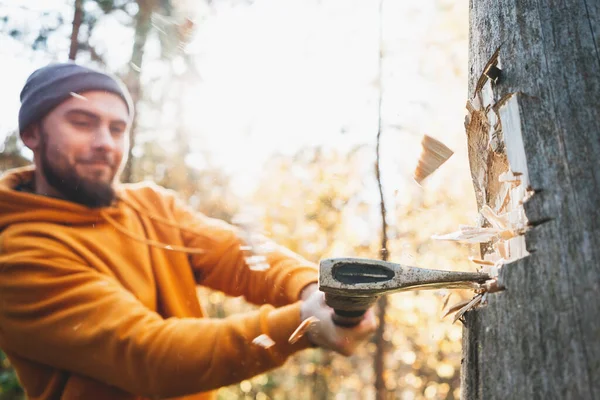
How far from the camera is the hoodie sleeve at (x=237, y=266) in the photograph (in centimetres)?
172

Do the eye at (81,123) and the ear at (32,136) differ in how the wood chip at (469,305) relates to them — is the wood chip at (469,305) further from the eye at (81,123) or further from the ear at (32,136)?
the ear at (32,136)

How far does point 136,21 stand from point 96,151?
2314mm

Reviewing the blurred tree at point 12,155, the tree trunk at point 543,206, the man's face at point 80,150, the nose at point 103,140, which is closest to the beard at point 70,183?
the man's face at point 80,150

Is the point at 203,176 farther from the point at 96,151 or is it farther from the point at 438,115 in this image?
the point at 96,151

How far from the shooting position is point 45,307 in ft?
Answer: 4.91

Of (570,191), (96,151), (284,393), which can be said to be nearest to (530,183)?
(570,191)

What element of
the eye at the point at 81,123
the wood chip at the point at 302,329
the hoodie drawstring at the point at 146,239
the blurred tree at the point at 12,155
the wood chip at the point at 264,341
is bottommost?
the wood chip at the point at 264,341

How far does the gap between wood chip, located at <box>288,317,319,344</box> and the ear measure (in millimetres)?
1485

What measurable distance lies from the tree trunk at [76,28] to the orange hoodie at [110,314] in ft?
5.94

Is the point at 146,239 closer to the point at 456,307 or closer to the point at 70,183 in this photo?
the point at 70,183

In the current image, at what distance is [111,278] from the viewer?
5.42 ft

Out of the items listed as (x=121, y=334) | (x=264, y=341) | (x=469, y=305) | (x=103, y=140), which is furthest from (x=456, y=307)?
(x=103, y=140)

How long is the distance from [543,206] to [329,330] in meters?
0.82

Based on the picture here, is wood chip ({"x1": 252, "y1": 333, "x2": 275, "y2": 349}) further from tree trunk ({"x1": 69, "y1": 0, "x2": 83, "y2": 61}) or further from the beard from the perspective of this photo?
tree trunk ({"x1": 69, "y1": 0, "x2": 83, "y2": 61})
